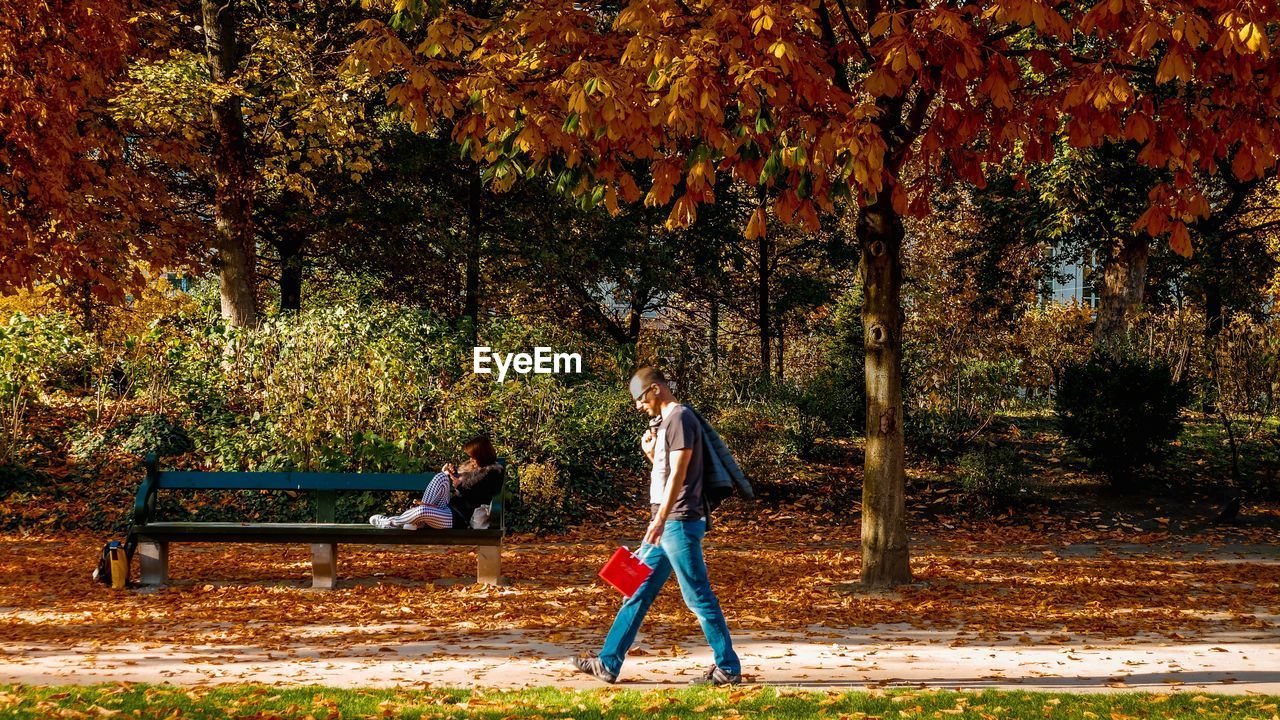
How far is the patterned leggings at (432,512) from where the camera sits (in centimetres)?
1009

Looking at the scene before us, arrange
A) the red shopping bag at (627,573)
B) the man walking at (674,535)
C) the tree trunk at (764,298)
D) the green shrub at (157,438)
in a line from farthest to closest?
the tree trunk at (764,298), the green shrub at (157,438), the red shopping bag at (627,573), the man walking at (674,535)

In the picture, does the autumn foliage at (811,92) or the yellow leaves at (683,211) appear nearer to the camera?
the autumn foliage at (811,92)

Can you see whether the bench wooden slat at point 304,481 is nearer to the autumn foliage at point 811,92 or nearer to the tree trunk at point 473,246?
the autumn foliage at point 811,92

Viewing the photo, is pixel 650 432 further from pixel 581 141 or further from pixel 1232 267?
pixel 1232 267

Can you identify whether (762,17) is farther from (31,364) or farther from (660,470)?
(31,364)

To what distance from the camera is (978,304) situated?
81.0 feet

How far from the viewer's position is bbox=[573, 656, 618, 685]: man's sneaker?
6.29 m

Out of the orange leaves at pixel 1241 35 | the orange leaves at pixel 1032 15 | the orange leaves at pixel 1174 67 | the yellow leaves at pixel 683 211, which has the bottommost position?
the yellow leaves at pixel 683 211

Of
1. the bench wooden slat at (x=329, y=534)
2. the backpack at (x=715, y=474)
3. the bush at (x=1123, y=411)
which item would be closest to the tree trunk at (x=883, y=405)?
the bench wooden slat at (x=329, y=534)

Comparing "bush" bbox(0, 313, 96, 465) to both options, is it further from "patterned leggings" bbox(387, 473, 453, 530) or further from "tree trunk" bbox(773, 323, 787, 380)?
"tree trunk" bbox(773, 323, 787, 380)

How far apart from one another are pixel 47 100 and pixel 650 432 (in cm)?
914

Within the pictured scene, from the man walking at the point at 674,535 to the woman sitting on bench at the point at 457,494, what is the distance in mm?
4036

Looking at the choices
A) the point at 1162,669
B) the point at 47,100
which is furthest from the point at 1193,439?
the point at 47,100

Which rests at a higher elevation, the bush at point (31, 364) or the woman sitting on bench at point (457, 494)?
the bush at point (31, 364)
